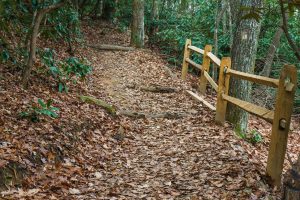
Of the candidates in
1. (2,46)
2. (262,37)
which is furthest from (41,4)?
(262,37)

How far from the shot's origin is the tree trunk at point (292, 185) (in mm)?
3525

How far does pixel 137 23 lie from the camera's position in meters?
16.4

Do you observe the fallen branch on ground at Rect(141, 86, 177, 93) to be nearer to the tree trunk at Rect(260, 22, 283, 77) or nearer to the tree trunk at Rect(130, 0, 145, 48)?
the tree trunk at Rect(260, 22, 283, 77)

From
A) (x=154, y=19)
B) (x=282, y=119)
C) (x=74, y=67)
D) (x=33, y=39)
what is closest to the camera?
(x=282, y=119)

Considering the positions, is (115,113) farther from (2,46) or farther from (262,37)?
(262,37)

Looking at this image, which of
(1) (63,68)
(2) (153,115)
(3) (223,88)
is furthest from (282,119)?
(1) (63,68)

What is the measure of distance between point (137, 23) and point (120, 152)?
424 inches

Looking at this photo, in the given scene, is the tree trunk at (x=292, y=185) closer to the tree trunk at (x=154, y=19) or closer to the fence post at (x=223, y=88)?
the fence post at (x=223, y=88)

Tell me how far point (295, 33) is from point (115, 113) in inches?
346

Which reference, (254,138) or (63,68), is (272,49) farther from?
(63,68)

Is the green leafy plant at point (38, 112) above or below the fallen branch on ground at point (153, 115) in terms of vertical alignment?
above

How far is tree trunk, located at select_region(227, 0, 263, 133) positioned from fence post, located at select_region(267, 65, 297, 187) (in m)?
2.87

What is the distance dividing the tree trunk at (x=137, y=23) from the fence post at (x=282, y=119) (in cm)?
1228

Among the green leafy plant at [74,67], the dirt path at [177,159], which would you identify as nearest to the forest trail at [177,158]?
the dirt path at [177,159]
